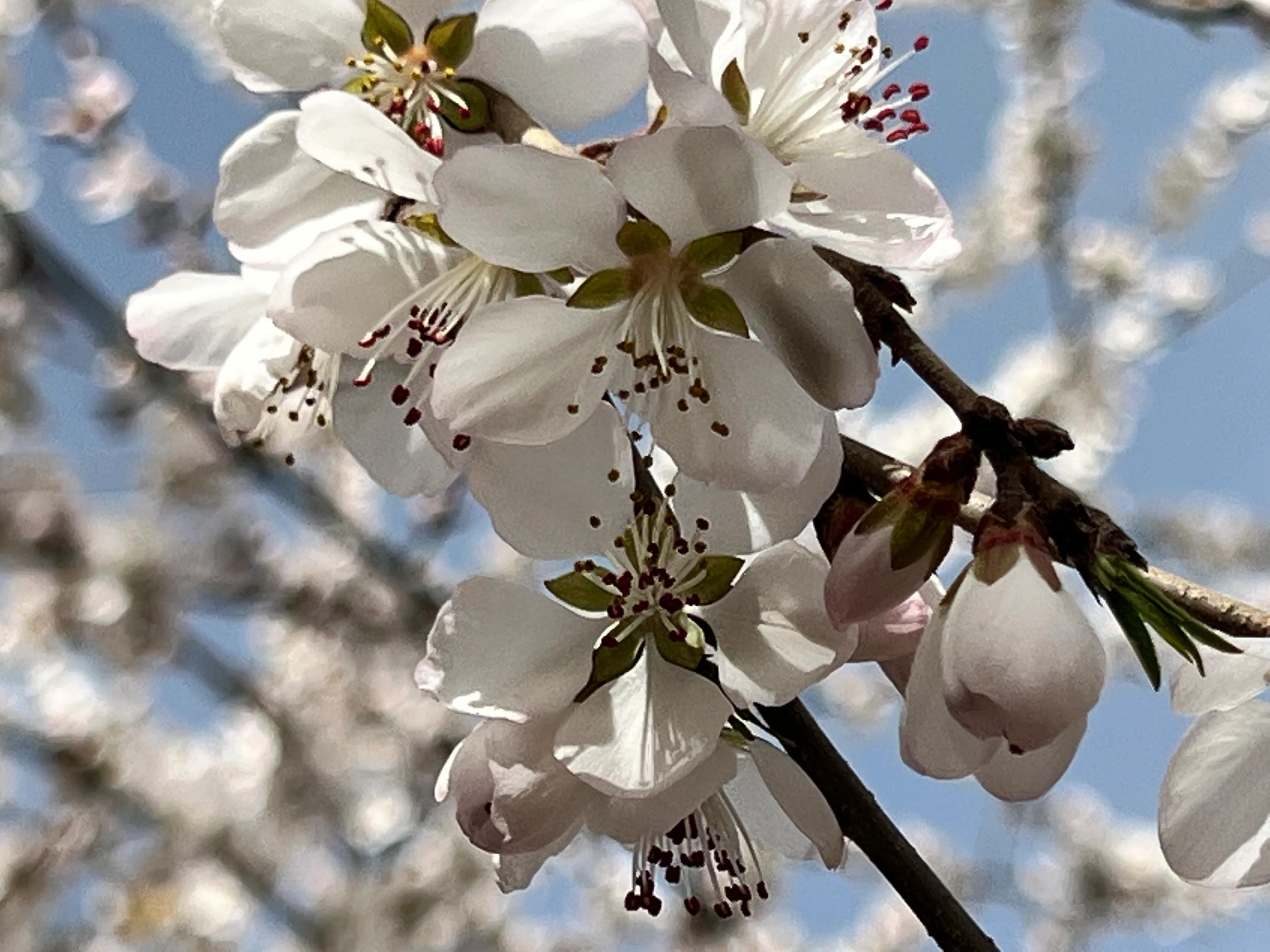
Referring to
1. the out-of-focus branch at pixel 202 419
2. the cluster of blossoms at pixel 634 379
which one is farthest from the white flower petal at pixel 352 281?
the out-of-focus branch at pixel 202 419

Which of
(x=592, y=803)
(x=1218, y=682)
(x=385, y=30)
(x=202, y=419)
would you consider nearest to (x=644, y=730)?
(x=592, y=803)

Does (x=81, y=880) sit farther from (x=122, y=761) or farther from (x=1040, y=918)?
(x=1040, y=918)

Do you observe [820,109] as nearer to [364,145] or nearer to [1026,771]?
[364,145]

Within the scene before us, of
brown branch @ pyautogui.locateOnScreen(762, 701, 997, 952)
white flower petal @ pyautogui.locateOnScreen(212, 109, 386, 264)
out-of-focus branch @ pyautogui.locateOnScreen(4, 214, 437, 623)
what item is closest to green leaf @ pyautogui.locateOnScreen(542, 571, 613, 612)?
brown branch @ pyautogui.locateOnScreen(762, 701, 997, 952)

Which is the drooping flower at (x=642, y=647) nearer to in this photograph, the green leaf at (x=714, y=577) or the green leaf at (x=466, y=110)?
the green leaf at (x=714, y=577)

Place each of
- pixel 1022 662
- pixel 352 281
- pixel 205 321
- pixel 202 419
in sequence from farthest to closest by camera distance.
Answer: pixel 202 419 < pixel 205 321 < pixel 352 281 < pixel 1022 662

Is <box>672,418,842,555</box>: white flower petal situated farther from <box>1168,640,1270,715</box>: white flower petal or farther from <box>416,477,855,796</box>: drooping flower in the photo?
<box>1168,640,1270,715</box>: white flower petal
